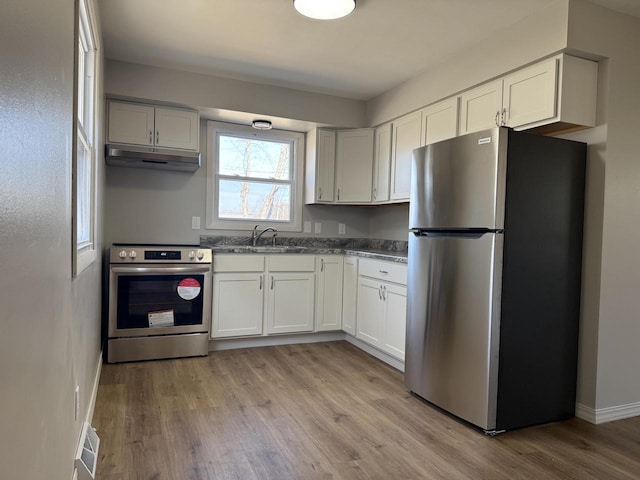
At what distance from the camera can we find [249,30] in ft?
9.54

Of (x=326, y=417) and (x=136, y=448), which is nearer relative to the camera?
(x=136, y=448)

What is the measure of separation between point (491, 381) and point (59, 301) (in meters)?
2.06

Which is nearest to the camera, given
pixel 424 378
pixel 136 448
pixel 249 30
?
pixel 136 448

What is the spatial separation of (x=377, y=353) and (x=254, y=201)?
1910 millimetres

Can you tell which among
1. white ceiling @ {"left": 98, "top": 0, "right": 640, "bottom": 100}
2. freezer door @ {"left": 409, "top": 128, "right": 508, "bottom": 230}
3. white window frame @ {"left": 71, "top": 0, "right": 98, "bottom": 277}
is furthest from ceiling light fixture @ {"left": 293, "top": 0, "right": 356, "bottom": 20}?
white window frame @ {"left": 71, "top": 0, "right": 98, "bottom": 277}

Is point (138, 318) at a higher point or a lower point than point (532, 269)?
lower

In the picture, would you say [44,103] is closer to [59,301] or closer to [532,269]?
[59,301]

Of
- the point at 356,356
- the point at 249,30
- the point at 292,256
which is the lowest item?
the point at 356,356

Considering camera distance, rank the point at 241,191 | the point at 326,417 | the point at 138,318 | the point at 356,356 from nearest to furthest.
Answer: the point at 326,417 < the point at 138,318 < the point at 356,356 < the point at 241,191

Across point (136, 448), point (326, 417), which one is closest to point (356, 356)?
point (326, 417)

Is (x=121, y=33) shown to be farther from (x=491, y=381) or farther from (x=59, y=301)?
(x=491, y=381)

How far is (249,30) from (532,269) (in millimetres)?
2330

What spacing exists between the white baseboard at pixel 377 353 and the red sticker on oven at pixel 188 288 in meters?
1.53

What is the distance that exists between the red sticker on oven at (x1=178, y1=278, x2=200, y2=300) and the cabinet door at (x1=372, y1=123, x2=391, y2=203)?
1.83 m
